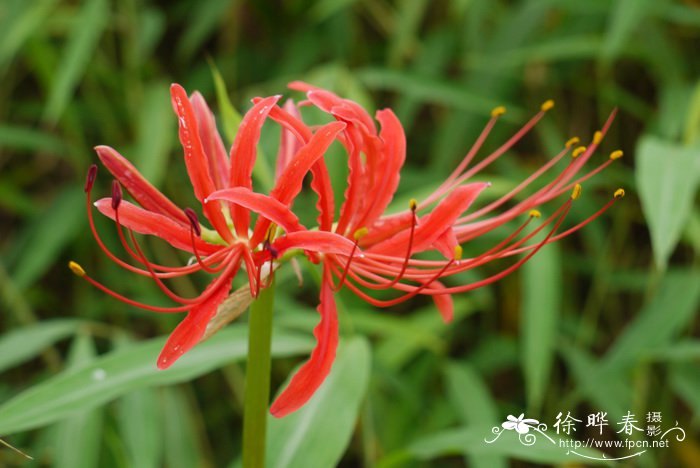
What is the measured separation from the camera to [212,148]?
0.64m

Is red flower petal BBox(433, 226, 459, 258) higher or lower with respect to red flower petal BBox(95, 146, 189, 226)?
lower

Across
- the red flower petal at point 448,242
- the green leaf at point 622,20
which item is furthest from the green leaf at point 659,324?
the red flower petal at point 448,242

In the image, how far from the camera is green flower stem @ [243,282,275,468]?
60 centimetres

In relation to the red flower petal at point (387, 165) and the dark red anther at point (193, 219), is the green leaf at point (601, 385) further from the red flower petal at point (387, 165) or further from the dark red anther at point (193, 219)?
the dark red anther at point (193, 219)

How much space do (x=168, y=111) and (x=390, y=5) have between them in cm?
54

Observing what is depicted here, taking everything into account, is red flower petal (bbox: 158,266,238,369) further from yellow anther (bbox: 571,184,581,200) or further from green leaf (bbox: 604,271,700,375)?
green leaf (bbox: 604,271,700,375)

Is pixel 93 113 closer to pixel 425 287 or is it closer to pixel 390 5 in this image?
pixel 390 5

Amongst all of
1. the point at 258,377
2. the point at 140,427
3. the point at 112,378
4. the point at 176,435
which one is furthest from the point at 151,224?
the point at 176,435

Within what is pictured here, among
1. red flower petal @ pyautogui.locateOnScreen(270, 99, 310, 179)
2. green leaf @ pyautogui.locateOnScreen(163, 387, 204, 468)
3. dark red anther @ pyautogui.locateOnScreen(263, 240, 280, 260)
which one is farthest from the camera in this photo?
green leaf @ pyautogui.locateOnScreen(163, 387, 204, 468)

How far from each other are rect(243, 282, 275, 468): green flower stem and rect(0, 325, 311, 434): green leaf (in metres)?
0.14

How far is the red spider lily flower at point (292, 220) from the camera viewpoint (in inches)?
21.8

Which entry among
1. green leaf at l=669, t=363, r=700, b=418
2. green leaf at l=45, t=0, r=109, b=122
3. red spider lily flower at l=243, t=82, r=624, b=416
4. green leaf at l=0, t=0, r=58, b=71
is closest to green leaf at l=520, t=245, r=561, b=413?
green leaf at l=669, t=363, r=700, b=418

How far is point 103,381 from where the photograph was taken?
0.76m

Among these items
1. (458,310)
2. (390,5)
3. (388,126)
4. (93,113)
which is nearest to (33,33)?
(93,113)
